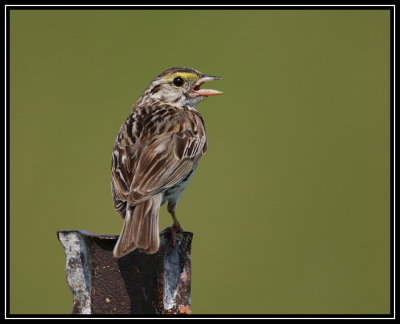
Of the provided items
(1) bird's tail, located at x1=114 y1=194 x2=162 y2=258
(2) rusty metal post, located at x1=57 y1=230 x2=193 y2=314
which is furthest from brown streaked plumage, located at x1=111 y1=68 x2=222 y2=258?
(2) rusty metal post, located at x1=57 y1=230 x2=193 y2=314

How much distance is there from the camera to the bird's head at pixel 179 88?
5812 millimetres

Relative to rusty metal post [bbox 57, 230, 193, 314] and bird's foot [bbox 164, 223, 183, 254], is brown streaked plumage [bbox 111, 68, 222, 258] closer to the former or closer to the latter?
bird's foot [bbox 164, 223, 183, 254]

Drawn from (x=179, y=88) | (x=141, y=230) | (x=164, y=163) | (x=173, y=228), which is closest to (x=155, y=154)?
(x=164, y=163)

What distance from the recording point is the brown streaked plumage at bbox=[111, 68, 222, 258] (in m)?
4.01

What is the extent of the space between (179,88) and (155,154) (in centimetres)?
138

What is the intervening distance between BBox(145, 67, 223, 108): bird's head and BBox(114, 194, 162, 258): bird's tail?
1.70m

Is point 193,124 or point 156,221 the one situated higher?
point 193,124

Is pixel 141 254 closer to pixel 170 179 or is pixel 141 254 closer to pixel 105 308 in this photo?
pixel 105 308

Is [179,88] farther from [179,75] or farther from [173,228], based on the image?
[173,228]

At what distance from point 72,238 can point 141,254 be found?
456 mm

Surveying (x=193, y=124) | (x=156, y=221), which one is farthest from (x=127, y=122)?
(x=156, y=221)

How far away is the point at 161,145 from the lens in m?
4.79

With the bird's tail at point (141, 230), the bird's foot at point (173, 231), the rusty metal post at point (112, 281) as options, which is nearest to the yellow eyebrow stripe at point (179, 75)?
the bird's tail at point (141, 230)

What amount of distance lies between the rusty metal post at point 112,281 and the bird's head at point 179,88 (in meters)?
2.57
